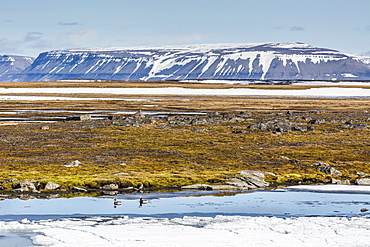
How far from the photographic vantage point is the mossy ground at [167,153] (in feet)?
110

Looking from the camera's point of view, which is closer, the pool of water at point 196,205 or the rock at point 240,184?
the pool of water at point 196,205

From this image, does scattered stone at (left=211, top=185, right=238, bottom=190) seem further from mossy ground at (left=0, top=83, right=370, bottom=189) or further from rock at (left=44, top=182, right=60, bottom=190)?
rock at (left=44, top=182, right=60, bottom=190)

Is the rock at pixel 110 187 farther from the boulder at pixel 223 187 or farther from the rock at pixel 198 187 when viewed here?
the boulder at pixel 223 187

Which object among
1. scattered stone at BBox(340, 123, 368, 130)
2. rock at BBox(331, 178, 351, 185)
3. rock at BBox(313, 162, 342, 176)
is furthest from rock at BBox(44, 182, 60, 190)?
scattered stone at BBox(340, 123, 368, 130)

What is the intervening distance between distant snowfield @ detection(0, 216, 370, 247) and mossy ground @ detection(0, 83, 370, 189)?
8.39 meters

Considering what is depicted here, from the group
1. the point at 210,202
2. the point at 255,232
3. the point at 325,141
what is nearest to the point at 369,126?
the point at 325,141

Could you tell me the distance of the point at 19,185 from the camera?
30.4 meters

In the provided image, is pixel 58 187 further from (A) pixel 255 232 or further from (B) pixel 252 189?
(A) pixel 255 232

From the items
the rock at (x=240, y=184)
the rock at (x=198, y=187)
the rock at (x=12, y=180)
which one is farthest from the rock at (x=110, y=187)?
the rock at (x=240, y=184)

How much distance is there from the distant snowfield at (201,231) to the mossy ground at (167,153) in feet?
27.5

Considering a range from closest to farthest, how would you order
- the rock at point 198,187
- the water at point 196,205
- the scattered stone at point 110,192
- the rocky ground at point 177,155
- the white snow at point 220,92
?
1. the water at point 196,205
2. the scattered stone at point 110,192
3. the rock at point 198,187
4. the rocky ground at point 177,155
5. the white snow at point 220,92

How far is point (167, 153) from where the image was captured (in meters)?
42.6

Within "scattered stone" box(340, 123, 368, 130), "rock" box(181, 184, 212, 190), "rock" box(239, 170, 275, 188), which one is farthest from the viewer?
"scattered stone" box(340, 123, 368, 130)

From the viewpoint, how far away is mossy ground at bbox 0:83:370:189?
33.5m
